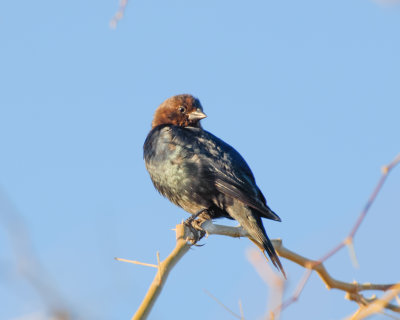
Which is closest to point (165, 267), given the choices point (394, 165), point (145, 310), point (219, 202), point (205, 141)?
point (145, 310)

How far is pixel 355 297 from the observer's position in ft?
10.1

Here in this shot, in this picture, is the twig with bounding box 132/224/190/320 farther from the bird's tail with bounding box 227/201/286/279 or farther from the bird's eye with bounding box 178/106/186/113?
the bird's eye with bounding box 178/106/186/113

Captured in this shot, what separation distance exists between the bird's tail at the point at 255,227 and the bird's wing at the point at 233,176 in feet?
0.26

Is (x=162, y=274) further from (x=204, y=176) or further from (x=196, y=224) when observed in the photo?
(x=204, y=176)

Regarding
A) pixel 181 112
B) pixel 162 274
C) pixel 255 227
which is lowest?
pixel 162 274

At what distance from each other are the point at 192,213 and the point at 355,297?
195 centimetres

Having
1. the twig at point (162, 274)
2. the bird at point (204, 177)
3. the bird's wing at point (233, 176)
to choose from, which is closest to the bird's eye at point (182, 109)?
the bird at point (204, 177)

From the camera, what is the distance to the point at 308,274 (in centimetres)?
187

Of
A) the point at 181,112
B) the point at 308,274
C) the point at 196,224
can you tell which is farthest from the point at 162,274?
the point at 181,112

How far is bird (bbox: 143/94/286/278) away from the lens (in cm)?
445

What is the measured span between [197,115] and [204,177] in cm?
107

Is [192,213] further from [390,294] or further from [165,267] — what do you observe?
[390,294]

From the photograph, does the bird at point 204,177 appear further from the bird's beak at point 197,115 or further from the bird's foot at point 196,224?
the bird's beak at point 197,115

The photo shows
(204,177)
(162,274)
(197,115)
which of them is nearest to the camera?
(162,274)
